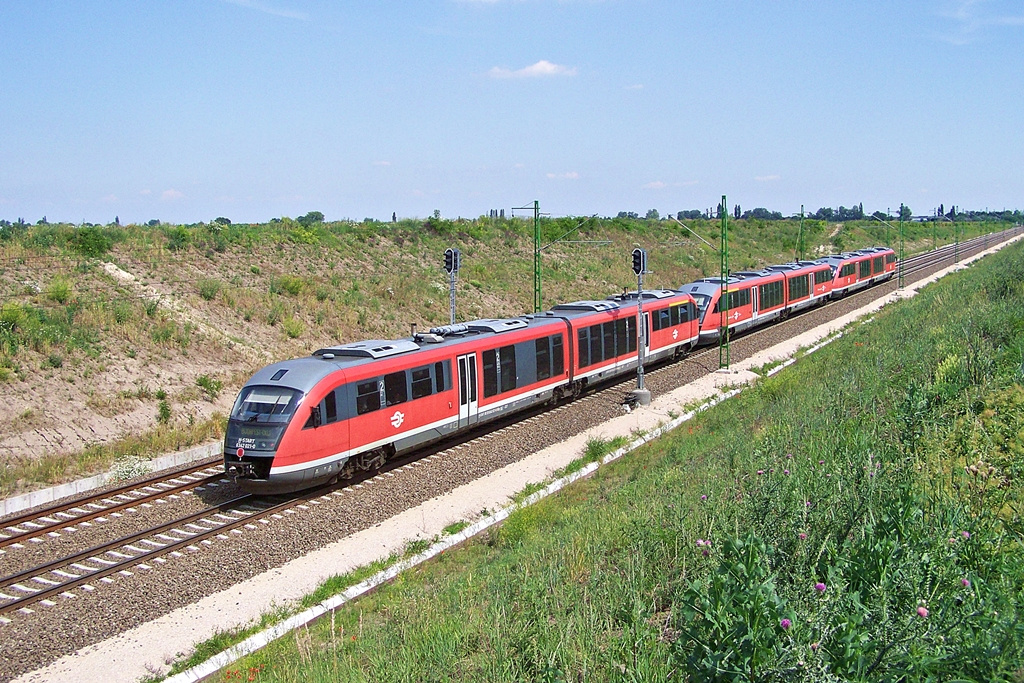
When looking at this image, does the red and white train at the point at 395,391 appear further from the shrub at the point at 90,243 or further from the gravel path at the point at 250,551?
the shrub at the point at 90,243

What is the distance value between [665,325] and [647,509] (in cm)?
1900

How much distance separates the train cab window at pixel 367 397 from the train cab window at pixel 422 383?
1133 mm

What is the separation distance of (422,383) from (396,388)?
0.84 m

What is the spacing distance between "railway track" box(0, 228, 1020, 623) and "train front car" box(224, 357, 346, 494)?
560 millimetres

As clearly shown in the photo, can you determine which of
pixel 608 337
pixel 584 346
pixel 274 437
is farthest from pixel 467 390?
pixel 608 337

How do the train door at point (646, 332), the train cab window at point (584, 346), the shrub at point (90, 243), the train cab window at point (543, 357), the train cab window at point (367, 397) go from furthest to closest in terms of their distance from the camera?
the shrub at point (90, 243), the train door at point (646, 332), the train cab window at point (584, 346), the train cab window at point (543, 357), the train cab window at point (367, 397)

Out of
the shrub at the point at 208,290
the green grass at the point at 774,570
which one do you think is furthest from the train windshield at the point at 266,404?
the shrub at the point at 208,290

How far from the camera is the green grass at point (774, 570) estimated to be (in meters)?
4.95

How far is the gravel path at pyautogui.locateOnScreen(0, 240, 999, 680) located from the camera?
10703 mm

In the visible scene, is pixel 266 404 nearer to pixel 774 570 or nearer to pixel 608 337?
pixel 774 570

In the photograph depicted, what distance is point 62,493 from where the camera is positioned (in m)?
16.9

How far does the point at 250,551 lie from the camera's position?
13.4 metres

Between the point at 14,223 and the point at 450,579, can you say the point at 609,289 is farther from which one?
the point at 450,579

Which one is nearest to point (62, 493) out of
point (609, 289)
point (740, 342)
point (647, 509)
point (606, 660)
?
point (647, 509)
